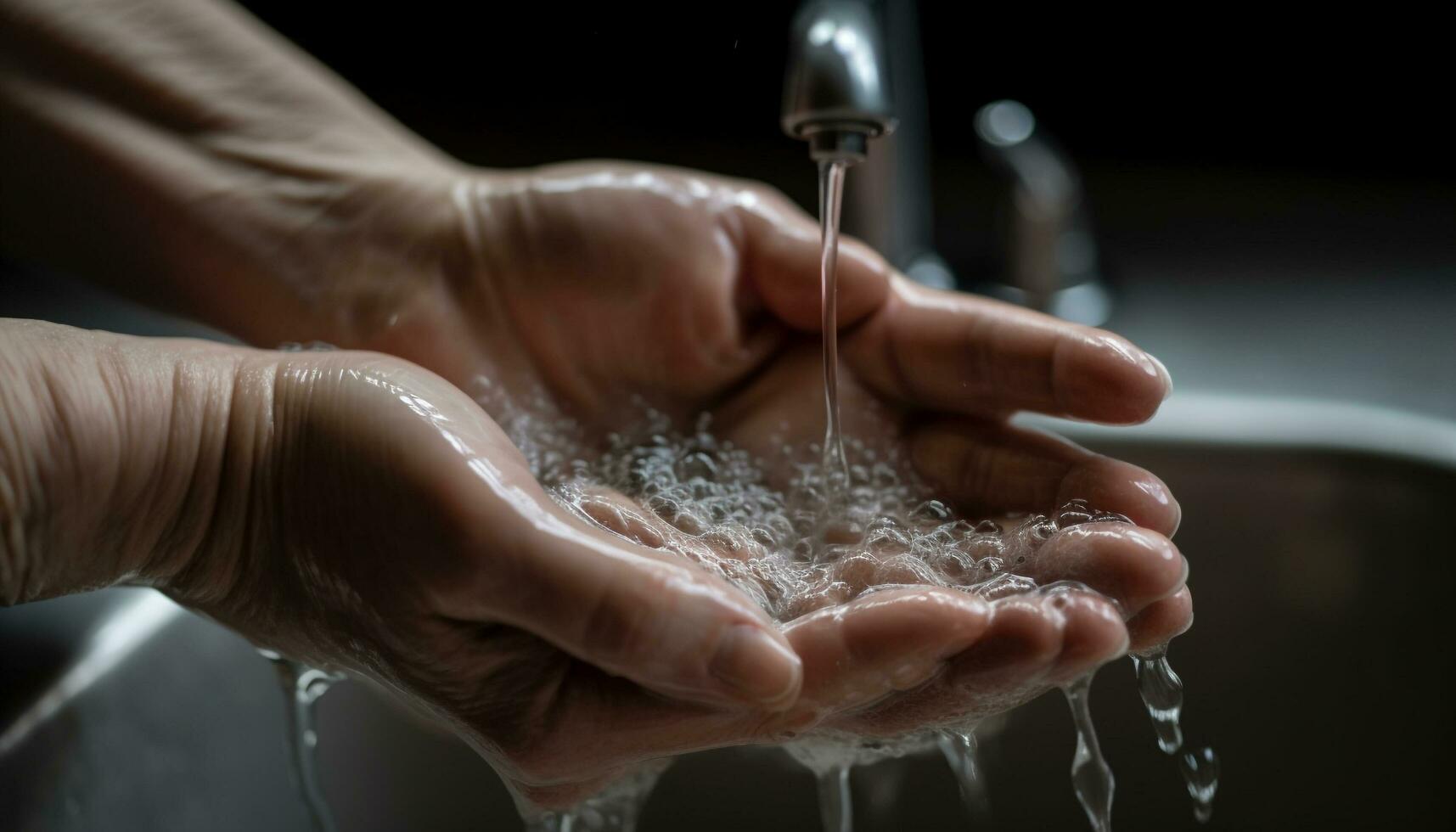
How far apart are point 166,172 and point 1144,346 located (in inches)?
29.1

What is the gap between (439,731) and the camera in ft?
2.60

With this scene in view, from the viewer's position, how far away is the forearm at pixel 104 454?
18.1 inches

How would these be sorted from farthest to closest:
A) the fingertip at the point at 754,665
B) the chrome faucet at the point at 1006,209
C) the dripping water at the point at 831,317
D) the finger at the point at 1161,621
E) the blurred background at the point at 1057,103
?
the blurred background at the point at 1057,103 → the chrome faucet at the point at 1006,209 → the dripping water at the point at 831,317 → the finger at the point at 1161,621 → the fingertip at the point at 754,665

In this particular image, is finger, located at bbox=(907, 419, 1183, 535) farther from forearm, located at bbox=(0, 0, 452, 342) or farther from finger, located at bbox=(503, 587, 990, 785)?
forearm, located at bbox=(0, 0, 452, 342)

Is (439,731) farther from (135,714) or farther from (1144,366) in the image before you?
(1144,366)

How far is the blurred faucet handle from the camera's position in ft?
3.20

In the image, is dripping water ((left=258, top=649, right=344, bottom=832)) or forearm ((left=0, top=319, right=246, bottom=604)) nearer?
forearm ((left=0, top=319, right=246, bottom=604))

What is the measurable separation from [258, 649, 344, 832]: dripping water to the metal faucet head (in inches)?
14.4

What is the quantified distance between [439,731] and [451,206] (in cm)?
35

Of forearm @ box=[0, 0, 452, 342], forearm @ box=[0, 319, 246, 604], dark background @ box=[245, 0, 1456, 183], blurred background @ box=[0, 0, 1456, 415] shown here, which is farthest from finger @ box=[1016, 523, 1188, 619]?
dark background @ box=[245, 0, 1456, 183]

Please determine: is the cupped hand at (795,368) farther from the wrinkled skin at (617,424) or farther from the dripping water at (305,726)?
the dripping water at (305,726)

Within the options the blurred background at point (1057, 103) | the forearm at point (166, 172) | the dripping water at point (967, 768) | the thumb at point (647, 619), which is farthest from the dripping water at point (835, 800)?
the blurred background at point (1057, 103)

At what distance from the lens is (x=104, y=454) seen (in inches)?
19.0

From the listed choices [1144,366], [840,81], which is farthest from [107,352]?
[1144,366]
